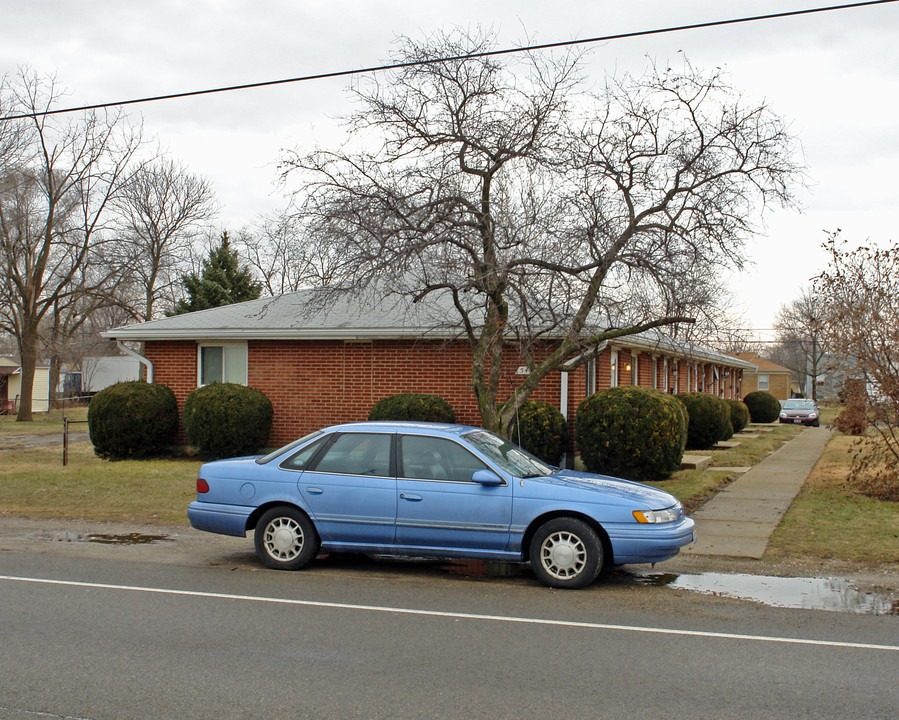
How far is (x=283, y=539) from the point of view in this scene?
28.8 ft

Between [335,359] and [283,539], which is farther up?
[335,359]

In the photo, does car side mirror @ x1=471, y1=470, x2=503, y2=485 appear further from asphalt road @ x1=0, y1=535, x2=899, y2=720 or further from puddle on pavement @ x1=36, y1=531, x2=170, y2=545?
puddle on pavement @ x1=36, y1=531, x2=170, y2=545

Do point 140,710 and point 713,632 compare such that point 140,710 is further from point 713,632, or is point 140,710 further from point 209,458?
point 209,458

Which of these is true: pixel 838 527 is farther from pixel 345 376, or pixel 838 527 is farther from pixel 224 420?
pixel 224 420

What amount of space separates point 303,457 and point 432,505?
60.3 inches

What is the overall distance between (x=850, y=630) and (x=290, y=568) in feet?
16.6

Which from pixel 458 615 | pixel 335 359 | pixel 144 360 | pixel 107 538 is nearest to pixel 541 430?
pixel 335 359

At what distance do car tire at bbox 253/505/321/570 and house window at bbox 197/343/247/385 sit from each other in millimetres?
11280

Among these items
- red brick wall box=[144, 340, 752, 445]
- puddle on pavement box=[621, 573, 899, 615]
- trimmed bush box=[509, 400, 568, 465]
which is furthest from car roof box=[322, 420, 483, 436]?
red brick wall box=[144, 340, 752, 445]

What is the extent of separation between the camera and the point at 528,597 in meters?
7.77

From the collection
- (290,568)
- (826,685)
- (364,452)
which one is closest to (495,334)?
(364,452)

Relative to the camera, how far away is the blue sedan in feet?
26.3

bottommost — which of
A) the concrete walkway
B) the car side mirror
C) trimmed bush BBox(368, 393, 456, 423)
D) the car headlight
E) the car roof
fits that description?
the concrete walkway

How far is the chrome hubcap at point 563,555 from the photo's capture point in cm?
802
